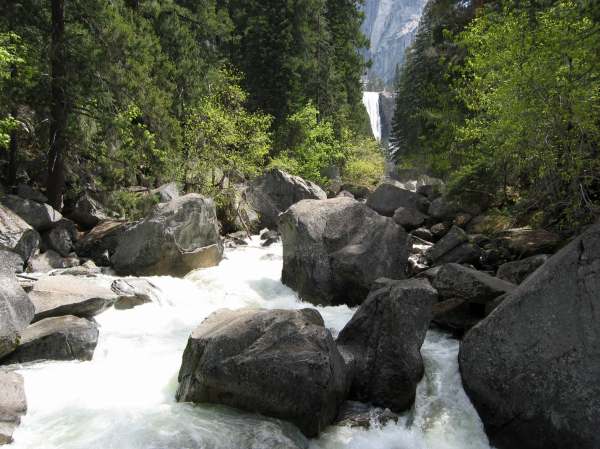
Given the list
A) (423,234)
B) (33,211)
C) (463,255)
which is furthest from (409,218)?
(33,211)

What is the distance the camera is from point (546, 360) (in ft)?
21.9

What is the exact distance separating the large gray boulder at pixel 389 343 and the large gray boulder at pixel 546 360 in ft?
3.02

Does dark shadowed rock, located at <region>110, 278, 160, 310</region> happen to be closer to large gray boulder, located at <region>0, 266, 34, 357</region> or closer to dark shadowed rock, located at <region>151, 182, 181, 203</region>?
large gray boulder, located at <region>0, 266, 34, 357</region>

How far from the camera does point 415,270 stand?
13.7 metres

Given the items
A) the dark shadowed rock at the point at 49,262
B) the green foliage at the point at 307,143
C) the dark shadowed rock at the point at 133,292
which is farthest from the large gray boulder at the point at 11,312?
the green foliage at the point at 307,143

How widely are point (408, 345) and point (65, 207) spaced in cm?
1344

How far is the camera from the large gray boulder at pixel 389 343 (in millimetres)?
7535

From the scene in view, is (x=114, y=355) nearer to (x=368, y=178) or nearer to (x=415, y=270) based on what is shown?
(x=415, y=270)

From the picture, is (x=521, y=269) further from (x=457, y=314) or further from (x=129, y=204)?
(x=129, y=204)

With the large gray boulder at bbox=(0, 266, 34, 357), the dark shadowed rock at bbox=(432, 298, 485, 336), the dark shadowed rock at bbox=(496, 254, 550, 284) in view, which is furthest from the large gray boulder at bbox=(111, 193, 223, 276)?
the dark shadowed rock at bbox=(496, 254, 550, 284)

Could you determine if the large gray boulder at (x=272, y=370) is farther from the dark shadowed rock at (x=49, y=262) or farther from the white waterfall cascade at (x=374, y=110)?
the white waterfall cascade at (x=374, y=110)

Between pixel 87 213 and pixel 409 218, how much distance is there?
1182cm

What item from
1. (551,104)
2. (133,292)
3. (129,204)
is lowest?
(133,292)

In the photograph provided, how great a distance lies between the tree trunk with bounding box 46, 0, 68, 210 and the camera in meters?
14.2
